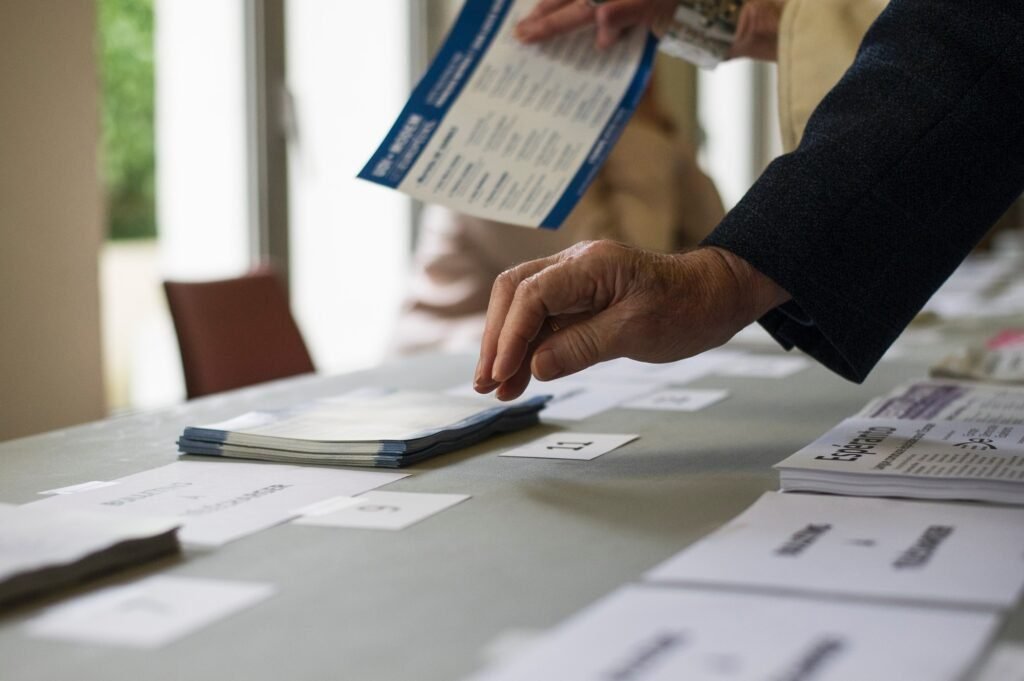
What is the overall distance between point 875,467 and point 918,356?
102 centimetres

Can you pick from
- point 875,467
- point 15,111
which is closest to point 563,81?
point 875,467

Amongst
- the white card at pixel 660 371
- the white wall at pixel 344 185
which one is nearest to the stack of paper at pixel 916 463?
the white card at pixel 660 371

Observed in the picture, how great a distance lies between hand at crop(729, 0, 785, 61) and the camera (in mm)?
1593

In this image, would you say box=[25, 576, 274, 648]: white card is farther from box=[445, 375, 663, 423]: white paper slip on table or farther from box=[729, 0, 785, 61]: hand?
box=[729, 0, 785, 61]: hand

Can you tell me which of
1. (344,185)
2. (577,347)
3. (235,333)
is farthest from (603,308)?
(344,185)

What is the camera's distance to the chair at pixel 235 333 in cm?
198

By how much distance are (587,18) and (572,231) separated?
5.08 feet

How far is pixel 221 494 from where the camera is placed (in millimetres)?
941

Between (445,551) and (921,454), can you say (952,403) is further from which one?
(445,551)

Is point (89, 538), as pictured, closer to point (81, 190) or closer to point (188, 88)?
point (81, 190)

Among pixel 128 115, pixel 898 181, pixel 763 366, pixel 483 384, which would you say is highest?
pixel 128 115

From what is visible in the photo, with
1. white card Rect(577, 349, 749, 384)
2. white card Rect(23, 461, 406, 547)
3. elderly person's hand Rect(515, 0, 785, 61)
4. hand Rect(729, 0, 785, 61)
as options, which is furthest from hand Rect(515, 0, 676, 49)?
white card Rect(23, 461, 406, 547)

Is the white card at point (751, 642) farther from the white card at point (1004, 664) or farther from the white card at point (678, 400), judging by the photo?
the white card at point (678, 400)

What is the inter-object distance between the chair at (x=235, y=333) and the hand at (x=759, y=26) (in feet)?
2.99
